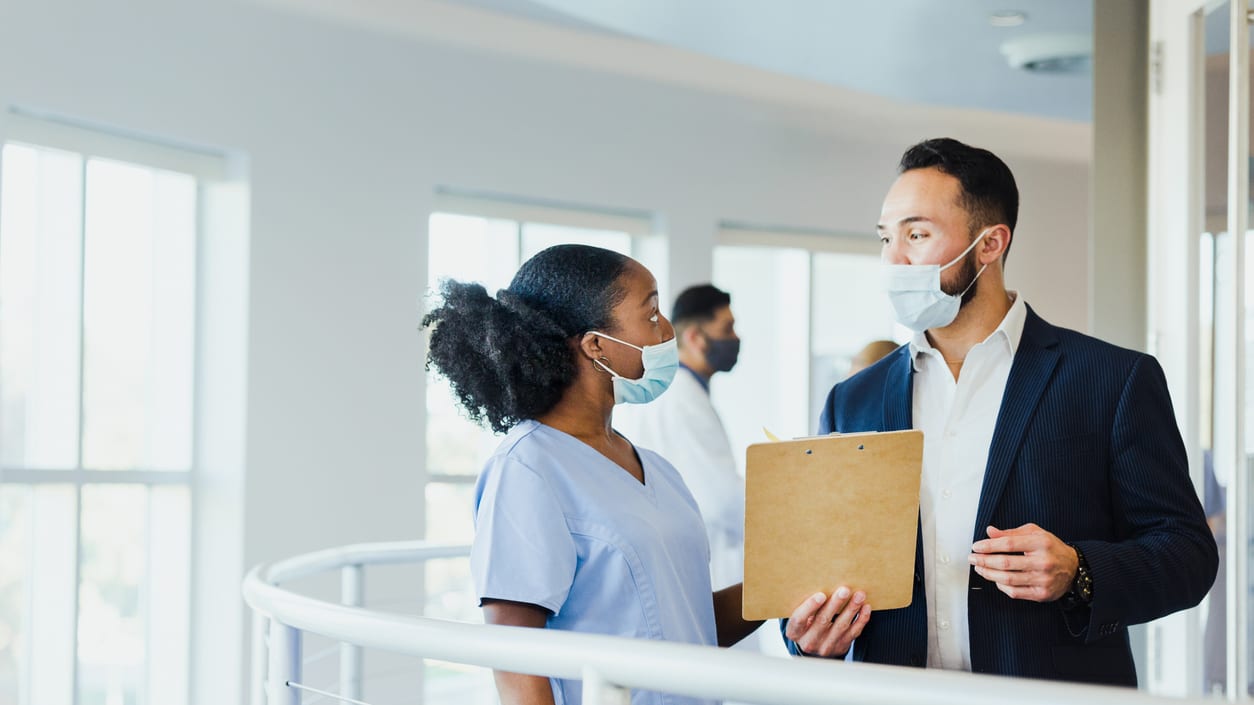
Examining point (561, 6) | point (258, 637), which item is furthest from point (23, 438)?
point (258, 637)

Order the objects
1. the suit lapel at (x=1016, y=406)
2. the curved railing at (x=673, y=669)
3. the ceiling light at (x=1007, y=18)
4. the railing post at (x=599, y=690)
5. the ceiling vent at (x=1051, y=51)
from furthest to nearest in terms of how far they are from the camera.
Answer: the ceiling vent at (x=1051, y=51) < the ceiling light at (x=1007, y=18) < the suit lapel at (x=1016, y=406) < the railing post at (x=599, y=690) < the curved railing at (x=673, y=669)

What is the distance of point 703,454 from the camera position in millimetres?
3990

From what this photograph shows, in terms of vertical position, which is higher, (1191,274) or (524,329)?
(1191,274)

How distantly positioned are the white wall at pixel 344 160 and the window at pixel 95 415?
22 centimetres

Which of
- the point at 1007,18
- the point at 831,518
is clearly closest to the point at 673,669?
the point at 831,518

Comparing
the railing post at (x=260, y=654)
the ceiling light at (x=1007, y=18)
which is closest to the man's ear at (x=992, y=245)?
the railing post at (x=260, y=654)

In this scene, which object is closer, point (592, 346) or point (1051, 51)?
point (592, 346)

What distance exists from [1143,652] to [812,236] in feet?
10.8

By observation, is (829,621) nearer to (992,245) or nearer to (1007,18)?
(992,245)

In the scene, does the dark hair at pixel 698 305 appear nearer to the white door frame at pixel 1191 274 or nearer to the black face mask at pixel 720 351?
the black face mask at pixel 720 351

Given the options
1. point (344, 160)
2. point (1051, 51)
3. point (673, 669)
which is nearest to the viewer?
point (673, 669)

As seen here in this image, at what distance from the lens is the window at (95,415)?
3.93 m

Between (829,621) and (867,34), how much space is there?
298 centimetres

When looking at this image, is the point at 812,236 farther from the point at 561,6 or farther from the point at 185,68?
the point at 185,68
